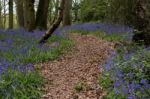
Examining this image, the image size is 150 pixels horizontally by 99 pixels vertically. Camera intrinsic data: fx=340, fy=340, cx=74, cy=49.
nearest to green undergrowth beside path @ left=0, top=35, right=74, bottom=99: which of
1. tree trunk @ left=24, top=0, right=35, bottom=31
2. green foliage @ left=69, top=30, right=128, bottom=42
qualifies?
green foliage @ left=69, top=30, right=128, bottom=42

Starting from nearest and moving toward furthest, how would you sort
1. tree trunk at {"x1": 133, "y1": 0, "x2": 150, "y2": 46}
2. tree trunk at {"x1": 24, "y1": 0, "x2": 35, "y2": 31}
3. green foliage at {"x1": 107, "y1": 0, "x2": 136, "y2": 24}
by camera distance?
tree trunk at {"x1": 133, "y1": 0, "x2": 150, "y2": 46} → tree trunk at {"x1": 24, "y1": 0, "x2": 35, "y2": 31} → green foliage at {"x1": 107, "y1": 0, "x2": 136, "y2": 24}

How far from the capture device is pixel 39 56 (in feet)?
36.6

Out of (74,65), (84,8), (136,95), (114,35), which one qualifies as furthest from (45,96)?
(84,8)

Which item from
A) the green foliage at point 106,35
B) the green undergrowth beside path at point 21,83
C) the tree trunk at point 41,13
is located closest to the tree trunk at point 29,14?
the tree trunk at point 41,13

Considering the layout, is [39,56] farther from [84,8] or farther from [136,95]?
[84,8]

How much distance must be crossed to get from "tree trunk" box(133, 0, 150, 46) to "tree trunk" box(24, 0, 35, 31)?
9.65 m

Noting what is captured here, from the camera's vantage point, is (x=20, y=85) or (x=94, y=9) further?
(x=94, y=9)

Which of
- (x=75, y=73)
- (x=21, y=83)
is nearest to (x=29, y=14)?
(x=75, y=73)

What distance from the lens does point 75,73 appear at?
31.2 feet

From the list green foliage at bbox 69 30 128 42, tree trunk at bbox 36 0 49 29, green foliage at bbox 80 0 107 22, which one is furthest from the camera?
green foliage at bbox 80 0 107 22

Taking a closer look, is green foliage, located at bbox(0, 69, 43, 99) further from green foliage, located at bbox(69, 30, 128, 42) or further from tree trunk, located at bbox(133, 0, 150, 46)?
green foliage, located at bbox(69, 30, 128, 42)

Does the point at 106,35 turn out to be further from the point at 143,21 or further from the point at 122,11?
the point at 143,21

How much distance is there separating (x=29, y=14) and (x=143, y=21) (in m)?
10.3

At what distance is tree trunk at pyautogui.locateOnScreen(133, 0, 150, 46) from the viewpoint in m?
10.1
